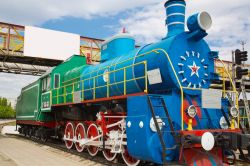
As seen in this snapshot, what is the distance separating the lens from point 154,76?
7.88 m

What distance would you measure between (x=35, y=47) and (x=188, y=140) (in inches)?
692

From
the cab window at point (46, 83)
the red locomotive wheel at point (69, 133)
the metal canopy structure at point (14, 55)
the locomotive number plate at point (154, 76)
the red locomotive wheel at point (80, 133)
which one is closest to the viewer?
the locomotive number plate at point (154, 76)

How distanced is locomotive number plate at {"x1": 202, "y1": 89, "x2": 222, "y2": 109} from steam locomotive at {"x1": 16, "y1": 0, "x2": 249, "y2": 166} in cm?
3

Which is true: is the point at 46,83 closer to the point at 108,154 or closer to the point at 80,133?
the point at 80,133

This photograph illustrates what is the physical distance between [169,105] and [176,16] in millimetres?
2654

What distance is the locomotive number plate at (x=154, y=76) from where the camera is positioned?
7727mm

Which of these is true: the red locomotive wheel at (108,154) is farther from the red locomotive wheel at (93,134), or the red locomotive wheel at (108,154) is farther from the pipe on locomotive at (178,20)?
the pipe on locomotive at (178,20)

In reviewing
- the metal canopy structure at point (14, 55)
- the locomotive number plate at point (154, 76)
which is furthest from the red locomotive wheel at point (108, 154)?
the metal canopy structure at point (14, 55)

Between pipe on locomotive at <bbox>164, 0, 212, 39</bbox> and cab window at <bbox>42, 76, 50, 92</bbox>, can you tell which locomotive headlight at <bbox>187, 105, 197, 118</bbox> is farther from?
cab window at <bbox>42, 76, 50, 92</bbox>

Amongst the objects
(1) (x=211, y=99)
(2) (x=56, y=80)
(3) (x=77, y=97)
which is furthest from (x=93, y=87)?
(1) (x=211, y=99)

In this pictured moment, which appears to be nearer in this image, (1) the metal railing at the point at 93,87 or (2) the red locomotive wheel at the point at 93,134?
(1) the metal railing at the point at 93,87

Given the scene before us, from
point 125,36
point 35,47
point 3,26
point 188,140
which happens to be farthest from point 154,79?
point 3,26

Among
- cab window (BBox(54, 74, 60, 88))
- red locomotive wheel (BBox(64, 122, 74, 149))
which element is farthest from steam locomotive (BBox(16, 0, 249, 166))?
cab window (BBox(54, 74, 60, 88))

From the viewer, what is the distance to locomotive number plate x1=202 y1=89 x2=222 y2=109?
24.8 feet
